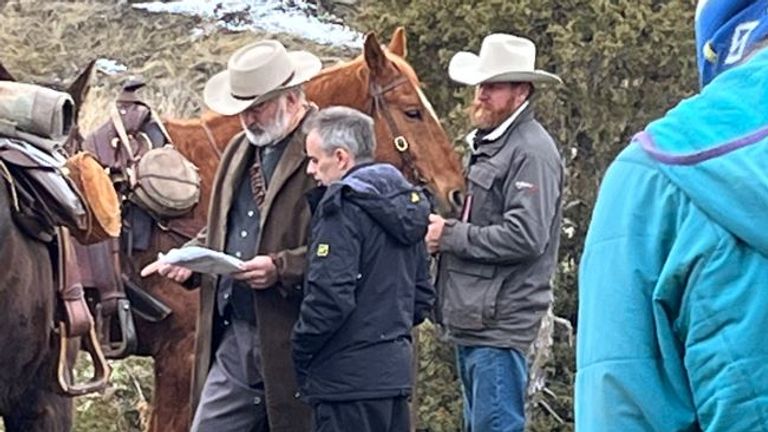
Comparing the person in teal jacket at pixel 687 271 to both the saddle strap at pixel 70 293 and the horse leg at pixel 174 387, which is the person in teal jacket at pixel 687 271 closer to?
the saddle strap at pixel 70 293

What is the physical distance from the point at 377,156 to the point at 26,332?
1976 millimetres

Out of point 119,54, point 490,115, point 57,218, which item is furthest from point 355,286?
point 119,54

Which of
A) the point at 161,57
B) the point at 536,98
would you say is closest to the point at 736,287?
the point at 536,98

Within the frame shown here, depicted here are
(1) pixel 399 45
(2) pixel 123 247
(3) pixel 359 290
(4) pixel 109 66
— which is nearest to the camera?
(3) pixel 359 290

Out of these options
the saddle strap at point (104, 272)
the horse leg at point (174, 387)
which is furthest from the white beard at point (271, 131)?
the horse leg at point (174, 387)

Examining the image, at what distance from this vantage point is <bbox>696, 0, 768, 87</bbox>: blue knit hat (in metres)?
1.83

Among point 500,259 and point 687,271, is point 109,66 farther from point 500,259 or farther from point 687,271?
point 687,271

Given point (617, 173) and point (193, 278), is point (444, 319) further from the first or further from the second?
point (617, 173)

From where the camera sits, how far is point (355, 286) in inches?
193

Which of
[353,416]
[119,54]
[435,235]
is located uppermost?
[435,235]

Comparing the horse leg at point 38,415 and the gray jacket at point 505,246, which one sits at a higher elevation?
the gray jacket at point 505,246

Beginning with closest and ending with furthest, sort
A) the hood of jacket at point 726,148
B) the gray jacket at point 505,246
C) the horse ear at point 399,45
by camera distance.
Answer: the hood of jacket at point 726,148 → the gray jacket at point 505,246 → the horse ear at point 399,45

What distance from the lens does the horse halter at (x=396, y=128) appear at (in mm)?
6535

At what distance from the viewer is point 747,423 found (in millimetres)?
1704
